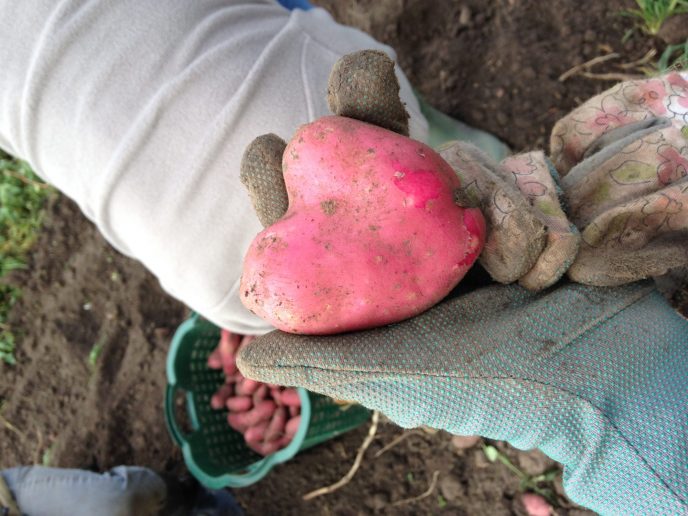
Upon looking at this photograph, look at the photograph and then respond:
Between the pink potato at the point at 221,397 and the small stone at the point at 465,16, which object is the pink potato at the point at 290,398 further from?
the small stone at the point at 465,16

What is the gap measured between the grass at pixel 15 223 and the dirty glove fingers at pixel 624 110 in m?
2.65

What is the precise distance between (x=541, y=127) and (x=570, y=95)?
5.0 inches

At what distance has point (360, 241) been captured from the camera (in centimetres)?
64

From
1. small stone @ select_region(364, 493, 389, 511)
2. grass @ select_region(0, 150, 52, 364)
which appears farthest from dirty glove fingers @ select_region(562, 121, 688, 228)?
grass @ select_region(0, 150, 52, 364)

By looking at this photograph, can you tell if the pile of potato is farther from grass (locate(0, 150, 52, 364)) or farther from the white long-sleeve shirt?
grass (locate(0, 150, 52, 364))

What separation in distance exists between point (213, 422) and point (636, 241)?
5.57 ft

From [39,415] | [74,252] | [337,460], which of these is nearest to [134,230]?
[337,460]

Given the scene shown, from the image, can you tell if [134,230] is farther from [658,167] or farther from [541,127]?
[541,127]

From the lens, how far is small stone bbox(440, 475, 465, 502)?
5.48ft

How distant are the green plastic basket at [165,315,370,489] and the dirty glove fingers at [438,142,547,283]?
1.06 meters

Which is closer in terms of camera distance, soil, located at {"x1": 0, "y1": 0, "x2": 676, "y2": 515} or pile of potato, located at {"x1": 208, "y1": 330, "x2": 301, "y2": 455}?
soil, located at {"x1": 0, "y1": 0, "x2": 676, "y2": 515}

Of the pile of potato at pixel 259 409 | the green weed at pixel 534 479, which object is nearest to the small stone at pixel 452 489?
the green weed at pixel 534 479

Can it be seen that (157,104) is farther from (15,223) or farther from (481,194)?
(15,223)

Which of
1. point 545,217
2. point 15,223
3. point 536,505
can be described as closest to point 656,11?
point 545,217
